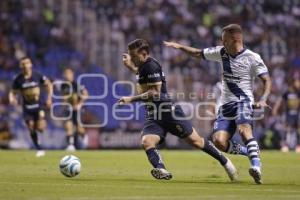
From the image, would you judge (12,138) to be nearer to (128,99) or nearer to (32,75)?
(32,75)

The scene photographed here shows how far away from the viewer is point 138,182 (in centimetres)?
1349

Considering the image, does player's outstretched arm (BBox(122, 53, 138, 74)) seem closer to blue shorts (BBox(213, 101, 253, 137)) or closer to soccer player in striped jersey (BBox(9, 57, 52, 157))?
blue shorts (BBox(213, 101, 253, 137))

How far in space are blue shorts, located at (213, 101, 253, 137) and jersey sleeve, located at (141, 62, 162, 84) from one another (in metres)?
1.22

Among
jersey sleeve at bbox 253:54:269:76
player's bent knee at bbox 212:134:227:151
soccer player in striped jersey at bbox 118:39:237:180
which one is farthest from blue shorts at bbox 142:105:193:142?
jersey sleeve at bbox 253:54:269:76

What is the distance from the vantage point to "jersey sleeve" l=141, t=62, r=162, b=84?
1362 centimetres

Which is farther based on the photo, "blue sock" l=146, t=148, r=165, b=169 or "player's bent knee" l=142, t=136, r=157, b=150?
"player's bent knee" l=142, t=136, r=157, b=150

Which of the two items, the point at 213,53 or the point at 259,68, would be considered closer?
the point at 259,68

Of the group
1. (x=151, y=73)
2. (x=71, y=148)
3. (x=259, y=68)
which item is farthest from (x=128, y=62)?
(x=71, y=148)

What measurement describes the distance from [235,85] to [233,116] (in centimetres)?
51

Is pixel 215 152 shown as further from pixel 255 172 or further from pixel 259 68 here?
pixel 259 68

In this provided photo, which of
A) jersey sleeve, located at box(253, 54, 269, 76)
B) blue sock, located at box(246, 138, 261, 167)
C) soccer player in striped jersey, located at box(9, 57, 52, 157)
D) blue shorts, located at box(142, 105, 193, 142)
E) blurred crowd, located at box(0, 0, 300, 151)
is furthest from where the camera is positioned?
blurred crowd, located at box(0, 0, 300, 151)

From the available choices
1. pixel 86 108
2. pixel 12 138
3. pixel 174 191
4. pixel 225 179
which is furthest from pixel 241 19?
pixel 174 191

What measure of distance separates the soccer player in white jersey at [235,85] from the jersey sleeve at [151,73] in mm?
481

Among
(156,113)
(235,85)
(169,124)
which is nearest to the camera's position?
(235,85)
